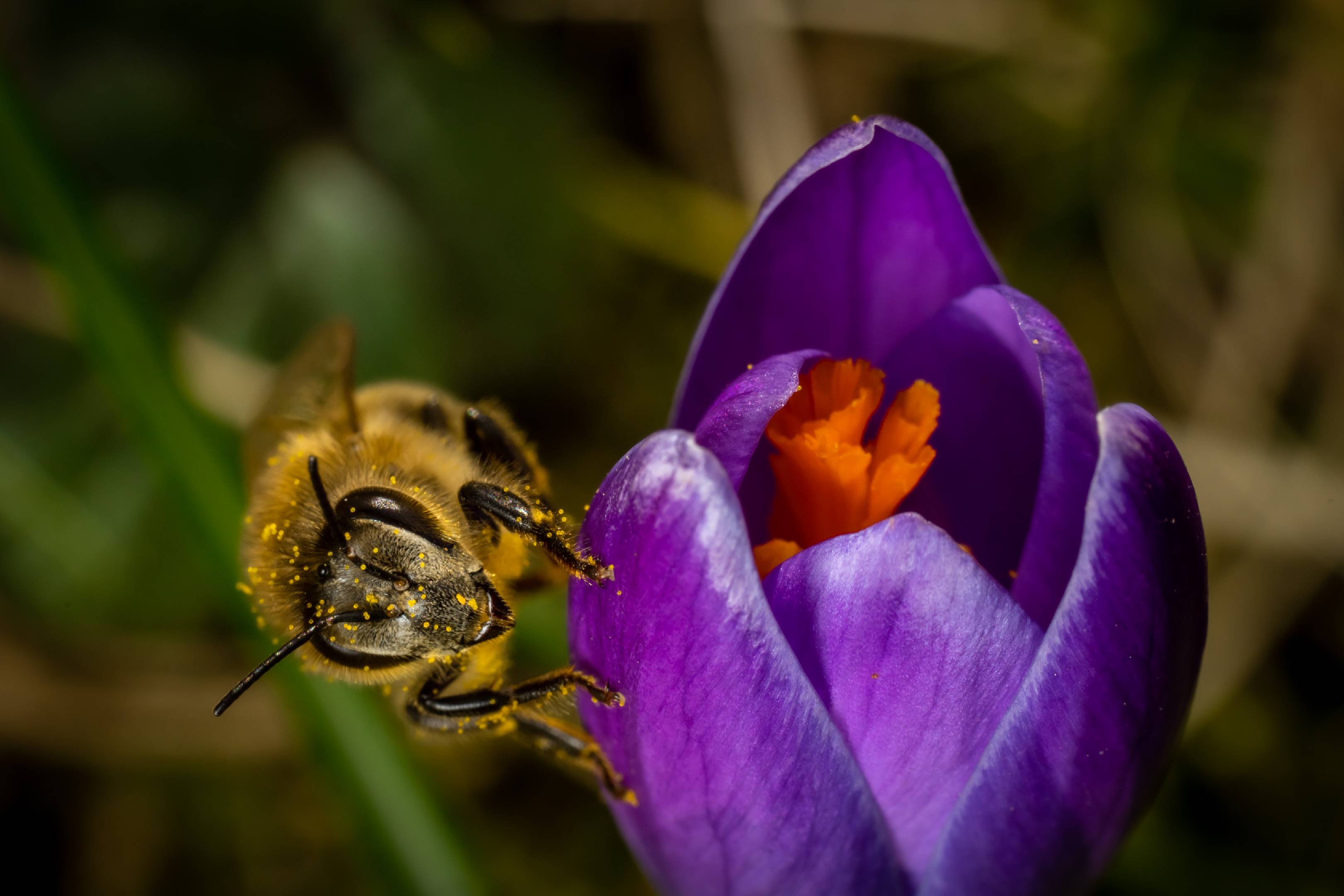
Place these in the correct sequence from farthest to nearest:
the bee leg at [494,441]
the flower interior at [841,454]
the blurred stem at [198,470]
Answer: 1. the blurred stem at [198,470]
2. the bee leg at [494,441]
3. the flower interior at [841,454]

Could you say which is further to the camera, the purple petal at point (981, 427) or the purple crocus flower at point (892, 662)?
the purple petal at point (981, 427)

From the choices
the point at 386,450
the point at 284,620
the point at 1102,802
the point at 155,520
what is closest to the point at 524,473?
the point at 386,450

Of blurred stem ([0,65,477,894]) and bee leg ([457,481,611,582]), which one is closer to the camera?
bee leg ([457,481,611,582])

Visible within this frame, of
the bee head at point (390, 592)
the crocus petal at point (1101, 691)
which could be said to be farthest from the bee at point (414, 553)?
the crocus petal at point (1101, 691)

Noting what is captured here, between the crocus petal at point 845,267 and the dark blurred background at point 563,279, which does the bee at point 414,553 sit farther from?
the dark blurred background at point 563,279

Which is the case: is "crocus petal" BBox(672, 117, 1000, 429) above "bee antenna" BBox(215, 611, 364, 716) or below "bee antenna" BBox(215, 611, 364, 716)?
above

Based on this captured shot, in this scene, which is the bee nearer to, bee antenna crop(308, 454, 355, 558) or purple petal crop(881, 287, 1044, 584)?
bee antenna crop(308, 454, 355, 558)

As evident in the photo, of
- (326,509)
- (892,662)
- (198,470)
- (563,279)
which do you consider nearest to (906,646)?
(892,662)

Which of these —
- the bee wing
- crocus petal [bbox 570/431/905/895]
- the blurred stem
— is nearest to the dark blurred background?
the blurred stem
